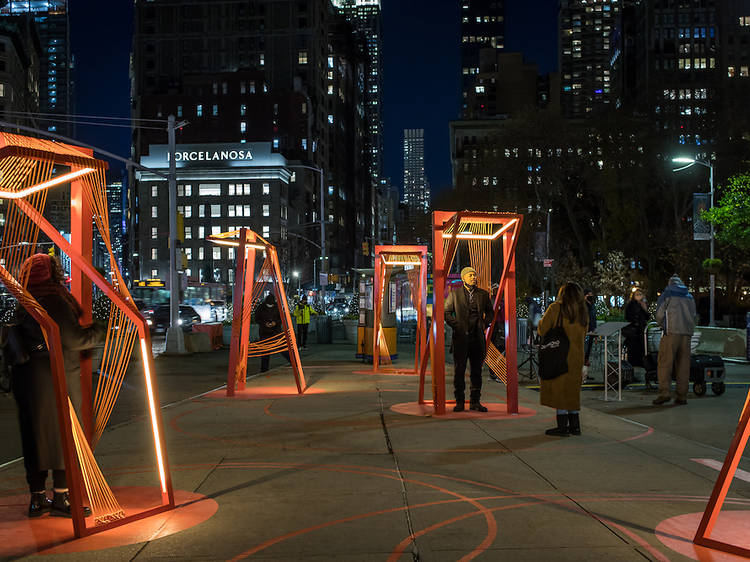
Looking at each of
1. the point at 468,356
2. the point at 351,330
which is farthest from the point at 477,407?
the point at 351,330

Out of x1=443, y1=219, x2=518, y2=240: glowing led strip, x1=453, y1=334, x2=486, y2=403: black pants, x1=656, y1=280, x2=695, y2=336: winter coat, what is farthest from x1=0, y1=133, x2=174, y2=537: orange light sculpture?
x1=656, y1=280, x2=695, y2=336: winter coat

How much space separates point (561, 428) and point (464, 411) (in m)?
2.33

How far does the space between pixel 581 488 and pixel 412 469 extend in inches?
62.2

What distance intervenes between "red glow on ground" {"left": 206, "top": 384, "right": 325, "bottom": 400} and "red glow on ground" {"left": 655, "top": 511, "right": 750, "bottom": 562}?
8.81 m

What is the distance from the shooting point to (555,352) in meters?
9.52

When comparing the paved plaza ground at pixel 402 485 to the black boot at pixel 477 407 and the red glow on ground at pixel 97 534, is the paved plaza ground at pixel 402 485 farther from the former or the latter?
the black boot at pixel 477 407

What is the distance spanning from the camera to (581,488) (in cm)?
681

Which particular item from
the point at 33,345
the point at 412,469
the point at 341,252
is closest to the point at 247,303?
the point at 412,469

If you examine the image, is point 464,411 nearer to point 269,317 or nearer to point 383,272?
point 269,317

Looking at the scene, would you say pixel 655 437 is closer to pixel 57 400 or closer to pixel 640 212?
pixel 57 400

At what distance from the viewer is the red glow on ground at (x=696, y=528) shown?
16.5 feet

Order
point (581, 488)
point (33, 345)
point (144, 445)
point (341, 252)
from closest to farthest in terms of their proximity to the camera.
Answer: point (33, 345) < point (581, 488) < point (144, 445) < point (341, 252)

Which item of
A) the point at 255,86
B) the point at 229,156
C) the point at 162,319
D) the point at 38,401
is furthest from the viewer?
the point at 255,86

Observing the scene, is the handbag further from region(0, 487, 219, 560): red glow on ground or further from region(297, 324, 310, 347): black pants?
region(297, 324, 310, 347): black pants
